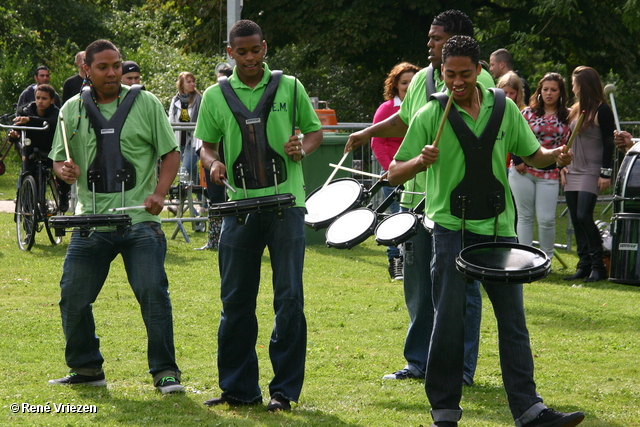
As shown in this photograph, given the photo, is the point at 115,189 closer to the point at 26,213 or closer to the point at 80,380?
the point at 80,380

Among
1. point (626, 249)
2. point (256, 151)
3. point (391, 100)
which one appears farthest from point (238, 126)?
point (391, 100)

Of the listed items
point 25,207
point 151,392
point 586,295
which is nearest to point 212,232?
point 25,207

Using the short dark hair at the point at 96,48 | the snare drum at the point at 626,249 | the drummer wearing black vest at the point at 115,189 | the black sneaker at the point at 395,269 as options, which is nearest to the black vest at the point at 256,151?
the drummer wearing black vest at the point at 115,189

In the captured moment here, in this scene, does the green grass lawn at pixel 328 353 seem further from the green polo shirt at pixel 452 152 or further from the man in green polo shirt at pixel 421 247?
the green polo shirt at pixel 452 152

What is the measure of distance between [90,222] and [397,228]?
184cm

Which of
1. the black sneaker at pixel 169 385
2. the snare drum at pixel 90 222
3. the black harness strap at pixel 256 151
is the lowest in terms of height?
the black sneaker at pixel 169 385

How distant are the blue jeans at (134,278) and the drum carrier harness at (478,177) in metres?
1.90

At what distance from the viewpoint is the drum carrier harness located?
16.6 ft

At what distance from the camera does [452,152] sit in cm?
508

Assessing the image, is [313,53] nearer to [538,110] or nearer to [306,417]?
[538,110]

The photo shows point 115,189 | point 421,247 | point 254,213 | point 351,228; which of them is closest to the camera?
point 254,213

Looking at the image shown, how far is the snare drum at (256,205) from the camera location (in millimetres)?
5301

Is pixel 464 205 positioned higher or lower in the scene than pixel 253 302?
higher

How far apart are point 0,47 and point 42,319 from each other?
31.5 metres
